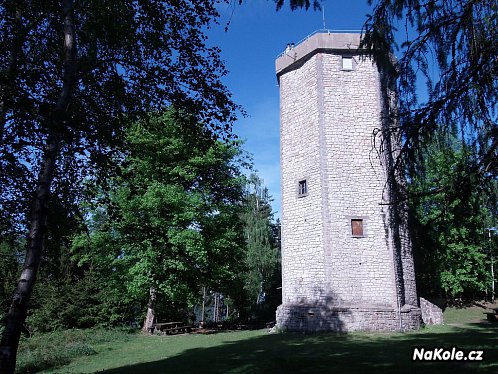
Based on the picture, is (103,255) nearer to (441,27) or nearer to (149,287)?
(149,287)

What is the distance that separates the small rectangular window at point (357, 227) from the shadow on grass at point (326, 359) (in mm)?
3589

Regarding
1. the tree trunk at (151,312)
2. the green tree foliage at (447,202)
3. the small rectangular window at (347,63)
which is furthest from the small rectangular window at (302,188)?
the green tree foliage at (447,202)

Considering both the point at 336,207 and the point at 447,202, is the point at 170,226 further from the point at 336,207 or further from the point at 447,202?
the point at 447,202

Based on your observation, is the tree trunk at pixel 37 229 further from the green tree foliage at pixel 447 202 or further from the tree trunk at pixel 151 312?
the tree trunk at pixel 151 312

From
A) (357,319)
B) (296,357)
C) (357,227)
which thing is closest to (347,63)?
(357,227)

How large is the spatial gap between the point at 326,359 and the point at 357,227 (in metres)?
6.74

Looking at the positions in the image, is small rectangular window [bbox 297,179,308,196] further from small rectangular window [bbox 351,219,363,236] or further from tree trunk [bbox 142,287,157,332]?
tree trunk [bbox 142,287,157,332]

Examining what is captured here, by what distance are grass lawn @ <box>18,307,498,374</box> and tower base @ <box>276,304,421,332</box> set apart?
0.47 m

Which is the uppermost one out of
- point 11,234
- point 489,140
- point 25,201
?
point 489,140

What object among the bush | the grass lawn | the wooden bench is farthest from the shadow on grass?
the wooden bench

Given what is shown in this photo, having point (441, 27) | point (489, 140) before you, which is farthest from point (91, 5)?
point (489, 140)

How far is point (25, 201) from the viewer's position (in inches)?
251

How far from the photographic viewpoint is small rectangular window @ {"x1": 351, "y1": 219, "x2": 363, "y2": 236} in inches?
539

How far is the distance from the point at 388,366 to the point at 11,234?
707 cm
